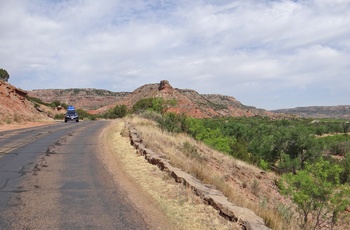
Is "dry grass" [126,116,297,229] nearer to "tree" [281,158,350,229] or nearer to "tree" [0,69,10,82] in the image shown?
"tree" [281,158,350,229]

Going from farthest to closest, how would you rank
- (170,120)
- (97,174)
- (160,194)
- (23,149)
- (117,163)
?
(170,120)
(23,149)
(117,163)
(97,174)
(160,194)

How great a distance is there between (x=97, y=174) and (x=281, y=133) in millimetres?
48509

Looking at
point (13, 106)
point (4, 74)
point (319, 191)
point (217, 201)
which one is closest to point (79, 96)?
point (4, 74)

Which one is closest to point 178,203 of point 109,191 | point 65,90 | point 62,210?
point 109,191

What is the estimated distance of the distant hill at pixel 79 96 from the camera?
14688cm

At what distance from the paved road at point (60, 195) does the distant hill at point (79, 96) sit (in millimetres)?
133336

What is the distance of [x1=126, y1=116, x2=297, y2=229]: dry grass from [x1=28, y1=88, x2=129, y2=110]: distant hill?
409 ft

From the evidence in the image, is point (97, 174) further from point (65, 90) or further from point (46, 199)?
point (65, 90)

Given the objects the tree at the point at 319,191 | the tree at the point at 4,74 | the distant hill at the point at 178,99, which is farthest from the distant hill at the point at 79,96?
the tree at the point at 319,191

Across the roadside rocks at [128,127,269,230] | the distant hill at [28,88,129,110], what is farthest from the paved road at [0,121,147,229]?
the distant hill at [28,88,129,110]

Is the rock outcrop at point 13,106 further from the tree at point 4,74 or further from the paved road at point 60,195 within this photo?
the tree at point 4,74

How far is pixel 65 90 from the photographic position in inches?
6324

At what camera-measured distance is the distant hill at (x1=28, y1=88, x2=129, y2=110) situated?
147 m

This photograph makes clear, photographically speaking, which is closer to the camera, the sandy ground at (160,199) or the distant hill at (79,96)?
the sandy ground at (160,199)
